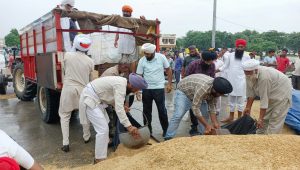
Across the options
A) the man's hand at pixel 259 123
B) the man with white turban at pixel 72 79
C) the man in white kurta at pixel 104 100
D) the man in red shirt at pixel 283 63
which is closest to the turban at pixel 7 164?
the man in white kurta at pixel 104 100

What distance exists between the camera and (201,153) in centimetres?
305

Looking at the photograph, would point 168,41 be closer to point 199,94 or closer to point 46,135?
point 46,135

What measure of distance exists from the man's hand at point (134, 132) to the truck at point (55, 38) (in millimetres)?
1956

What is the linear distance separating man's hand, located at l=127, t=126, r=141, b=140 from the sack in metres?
1.42

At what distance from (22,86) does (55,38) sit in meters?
5.03

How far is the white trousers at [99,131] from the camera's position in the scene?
159 inches

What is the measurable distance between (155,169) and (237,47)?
393 centimetres

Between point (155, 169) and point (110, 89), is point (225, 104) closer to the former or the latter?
point (110, 89)

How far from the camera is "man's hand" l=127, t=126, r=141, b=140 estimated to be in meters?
3.96

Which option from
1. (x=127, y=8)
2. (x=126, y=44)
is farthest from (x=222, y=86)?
(x=127, y=8)

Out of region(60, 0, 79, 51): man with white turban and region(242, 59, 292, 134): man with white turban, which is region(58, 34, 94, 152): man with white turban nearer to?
region(60, 0, 79, 51): man with white turban

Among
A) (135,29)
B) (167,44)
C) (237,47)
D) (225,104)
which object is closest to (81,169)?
(135,29)

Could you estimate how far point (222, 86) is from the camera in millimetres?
3771

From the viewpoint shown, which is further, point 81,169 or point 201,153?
point 81,169
